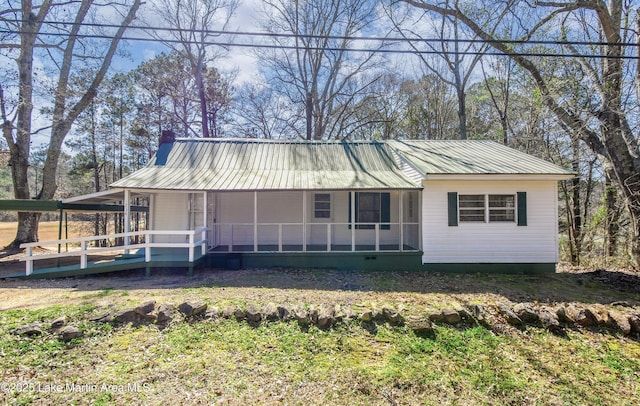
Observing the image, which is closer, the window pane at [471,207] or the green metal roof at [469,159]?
the green metal roof at [469,159]

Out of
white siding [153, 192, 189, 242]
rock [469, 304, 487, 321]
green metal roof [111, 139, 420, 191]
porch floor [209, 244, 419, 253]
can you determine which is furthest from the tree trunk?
white siding [153, 192, 189, 242]

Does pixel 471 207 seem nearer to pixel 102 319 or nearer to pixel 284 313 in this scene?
pixel 284 313

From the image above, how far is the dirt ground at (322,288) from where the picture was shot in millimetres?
6316

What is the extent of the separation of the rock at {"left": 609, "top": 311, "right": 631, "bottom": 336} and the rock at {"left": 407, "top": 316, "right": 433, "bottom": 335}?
10.7ft

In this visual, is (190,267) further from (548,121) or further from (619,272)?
(548,121)

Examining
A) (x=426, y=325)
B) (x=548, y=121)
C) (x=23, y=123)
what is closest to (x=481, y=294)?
(x=426, y=325)

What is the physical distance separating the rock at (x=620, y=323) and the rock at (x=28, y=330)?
30.3 feet

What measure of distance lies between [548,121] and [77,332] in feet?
54.2

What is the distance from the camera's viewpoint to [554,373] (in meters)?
4.06

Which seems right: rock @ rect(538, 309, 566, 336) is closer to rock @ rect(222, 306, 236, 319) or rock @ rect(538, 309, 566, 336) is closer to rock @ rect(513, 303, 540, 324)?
rock @ rect(513, 303, 540, 324)

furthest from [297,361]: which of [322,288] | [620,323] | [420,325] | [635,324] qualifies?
[635,324]

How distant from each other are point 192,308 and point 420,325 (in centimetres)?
381

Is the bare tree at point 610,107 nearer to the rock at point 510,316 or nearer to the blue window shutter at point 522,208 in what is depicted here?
the blue window shutter at point 522,208

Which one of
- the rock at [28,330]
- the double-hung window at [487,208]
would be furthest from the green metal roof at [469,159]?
the rock at [28,330]
